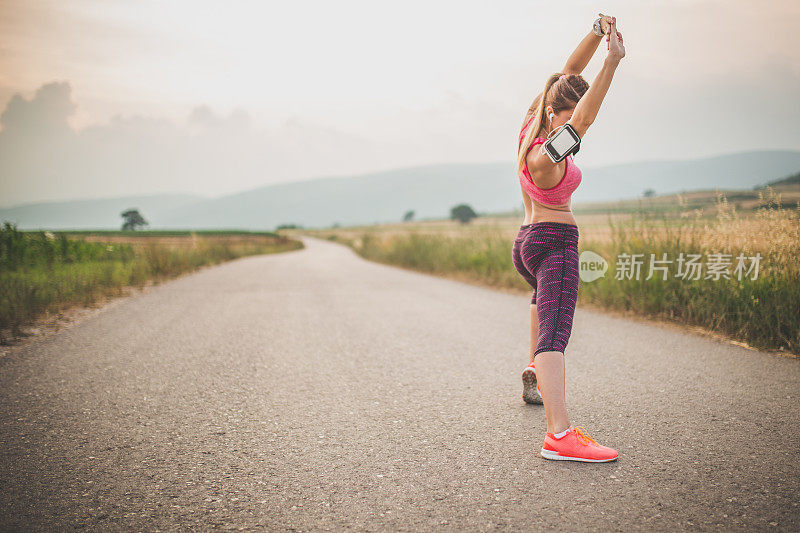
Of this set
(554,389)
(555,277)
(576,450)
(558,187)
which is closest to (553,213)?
(558,187)

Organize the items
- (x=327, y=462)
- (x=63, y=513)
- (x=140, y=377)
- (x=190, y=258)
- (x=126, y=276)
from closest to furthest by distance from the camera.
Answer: (x=63, y=513)
(x=327, y=462)
(x=140, y=377)
(x=126, y=276)
(x=190, y=258)

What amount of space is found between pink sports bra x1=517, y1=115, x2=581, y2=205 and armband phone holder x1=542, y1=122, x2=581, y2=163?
0.77ft

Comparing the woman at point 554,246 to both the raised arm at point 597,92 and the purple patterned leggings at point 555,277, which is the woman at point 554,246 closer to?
the purple patterned leggings at point 555,277

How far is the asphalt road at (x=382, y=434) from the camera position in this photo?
2.06m

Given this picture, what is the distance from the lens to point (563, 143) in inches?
84.9

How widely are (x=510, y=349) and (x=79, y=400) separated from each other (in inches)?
148

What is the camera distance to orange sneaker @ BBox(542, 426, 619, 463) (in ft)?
8.21

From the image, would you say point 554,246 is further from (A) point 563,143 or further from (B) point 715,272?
(B) point 715,272

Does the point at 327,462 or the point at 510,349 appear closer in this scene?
the point at 327,462

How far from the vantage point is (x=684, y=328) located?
5.91 meters

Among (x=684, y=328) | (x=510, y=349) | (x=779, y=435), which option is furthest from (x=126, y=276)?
(x=779, y=435)

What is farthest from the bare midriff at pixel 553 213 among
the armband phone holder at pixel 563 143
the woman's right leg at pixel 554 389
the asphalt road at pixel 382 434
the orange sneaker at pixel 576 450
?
the asphalt road at pixel 382 434

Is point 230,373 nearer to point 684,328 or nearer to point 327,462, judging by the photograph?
point 327,462

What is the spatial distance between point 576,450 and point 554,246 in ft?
3.48
